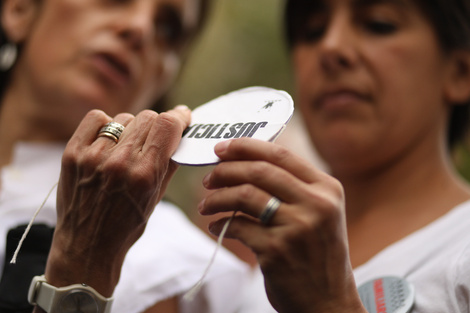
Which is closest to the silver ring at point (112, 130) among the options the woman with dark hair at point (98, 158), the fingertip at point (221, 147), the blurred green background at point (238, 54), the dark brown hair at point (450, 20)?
the woman with dark hair at point (98, 158)

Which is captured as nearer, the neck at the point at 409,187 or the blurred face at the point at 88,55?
the neck at the point at 409,187

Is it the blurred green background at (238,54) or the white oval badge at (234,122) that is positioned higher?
the white oval badge at (234,122)

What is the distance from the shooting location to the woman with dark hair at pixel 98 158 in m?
0.75

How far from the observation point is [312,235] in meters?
0.62

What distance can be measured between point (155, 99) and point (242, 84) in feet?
9.78

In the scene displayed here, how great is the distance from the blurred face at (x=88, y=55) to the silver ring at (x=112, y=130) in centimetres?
68

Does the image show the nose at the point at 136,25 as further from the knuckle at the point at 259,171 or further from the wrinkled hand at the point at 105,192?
the knuckle at the point at 259,171

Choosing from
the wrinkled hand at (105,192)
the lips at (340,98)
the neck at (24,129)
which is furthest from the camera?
the neck at (24,129)

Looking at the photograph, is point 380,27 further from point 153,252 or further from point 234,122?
point 153,252

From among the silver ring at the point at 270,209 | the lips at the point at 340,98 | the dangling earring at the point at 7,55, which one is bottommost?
the dangling earring at the point at 7,55

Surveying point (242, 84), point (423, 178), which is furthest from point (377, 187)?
point (242, 84)

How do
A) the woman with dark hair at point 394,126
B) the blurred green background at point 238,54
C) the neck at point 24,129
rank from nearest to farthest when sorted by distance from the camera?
the woman with dark hair at point 394,126
the neck at point 24,129
the blurred green background at point 238,54

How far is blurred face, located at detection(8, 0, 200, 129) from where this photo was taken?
1435 mm

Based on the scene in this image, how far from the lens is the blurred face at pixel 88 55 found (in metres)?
1.43
